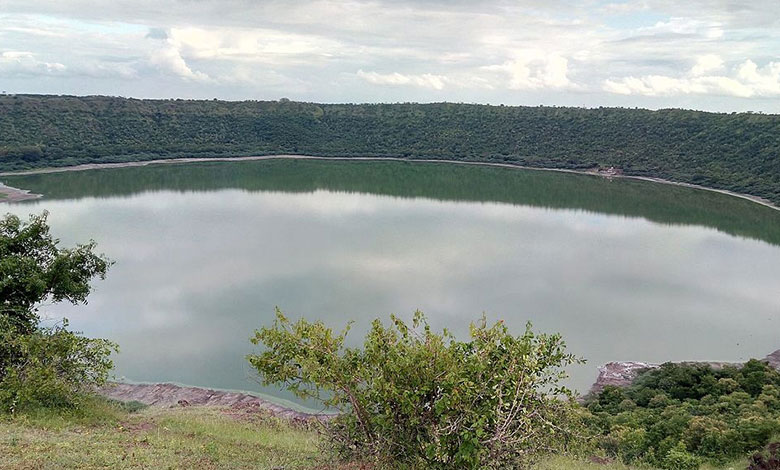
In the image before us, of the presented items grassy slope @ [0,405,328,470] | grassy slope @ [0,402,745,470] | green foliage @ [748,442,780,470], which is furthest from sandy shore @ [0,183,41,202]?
green foliage @ [748,442,780,470]

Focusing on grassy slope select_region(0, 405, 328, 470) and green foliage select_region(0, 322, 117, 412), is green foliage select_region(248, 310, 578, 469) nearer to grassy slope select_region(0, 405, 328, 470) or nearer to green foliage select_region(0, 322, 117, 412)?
grassy slope select_region(0, 405, 328, 470)

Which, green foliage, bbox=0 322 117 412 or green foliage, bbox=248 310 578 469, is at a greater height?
green foliage, bbox=248 310 578 469

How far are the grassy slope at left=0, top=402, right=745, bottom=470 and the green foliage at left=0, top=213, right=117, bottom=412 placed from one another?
377 mm

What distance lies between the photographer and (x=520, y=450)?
5.99 metres

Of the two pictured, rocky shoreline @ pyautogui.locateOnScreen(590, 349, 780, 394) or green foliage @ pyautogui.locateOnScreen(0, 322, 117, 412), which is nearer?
green foliage @ pyautogui.locateOnScreen(0, 322, 117, 412)

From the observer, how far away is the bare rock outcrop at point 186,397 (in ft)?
43.1

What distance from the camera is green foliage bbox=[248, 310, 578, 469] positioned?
5773 millimetres

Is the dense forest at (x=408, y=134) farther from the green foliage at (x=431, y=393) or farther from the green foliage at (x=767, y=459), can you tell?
the green foliage at (x=431, y=393)

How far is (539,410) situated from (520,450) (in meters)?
0.43

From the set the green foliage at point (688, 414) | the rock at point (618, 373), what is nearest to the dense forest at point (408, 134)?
the rock at point (618, 373)

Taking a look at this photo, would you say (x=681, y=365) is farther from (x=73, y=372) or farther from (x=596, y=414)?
(x=73, y=372)

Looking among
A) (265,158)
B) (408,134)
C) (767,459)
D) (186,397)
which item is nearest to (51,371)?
(186,397)

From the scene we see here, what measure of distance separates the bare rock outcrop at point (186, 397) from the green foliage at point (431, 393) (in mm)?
6714

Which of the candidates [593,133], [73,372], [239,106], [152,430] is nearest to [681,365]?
[152,430]
